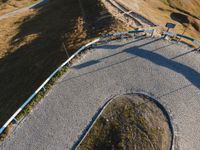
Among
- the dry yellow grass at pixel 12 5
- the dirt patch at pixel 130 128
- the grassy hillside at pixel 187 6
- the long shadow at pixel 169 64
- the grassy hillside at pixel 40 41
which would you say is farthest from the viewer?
the grassy hillside at pixel 187 6

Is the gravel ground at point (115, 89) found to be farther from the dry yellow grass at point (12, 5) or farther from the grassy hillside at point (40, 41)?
the dry yellow grass at point (12, 5)

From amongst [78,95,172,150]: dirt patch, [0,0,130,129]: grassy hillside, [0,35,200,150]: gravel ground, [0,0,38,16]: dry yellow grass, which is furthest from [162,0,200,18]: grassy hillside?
[78,95,172,150]: dirt patch

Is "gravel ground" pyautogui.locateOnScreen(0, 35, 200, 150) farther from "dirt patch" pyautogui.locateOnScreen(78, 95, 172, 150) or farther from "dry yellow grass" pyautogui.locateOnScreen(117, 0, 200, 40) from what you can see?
"dry yellow grass" pyautogui.locateOnScreen(117, 0, 200, 40)

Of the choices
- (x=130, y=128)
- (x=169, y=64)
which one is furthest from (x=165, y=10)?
(x=130, y=128)

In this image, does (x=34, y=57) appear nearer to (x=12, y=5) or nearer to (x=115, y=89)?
(x=115, y=89)

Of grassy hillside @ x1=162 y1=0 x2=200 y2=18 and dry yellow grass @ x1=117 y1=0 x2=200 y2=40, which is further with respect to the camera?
grassy hillside @ x1=162 y1=0 x2=200 y2=18

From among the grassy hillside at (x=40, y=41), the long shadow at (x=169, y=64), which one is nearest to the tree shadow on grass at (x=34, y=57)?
the grassy hillside at (x=40, y=41)
